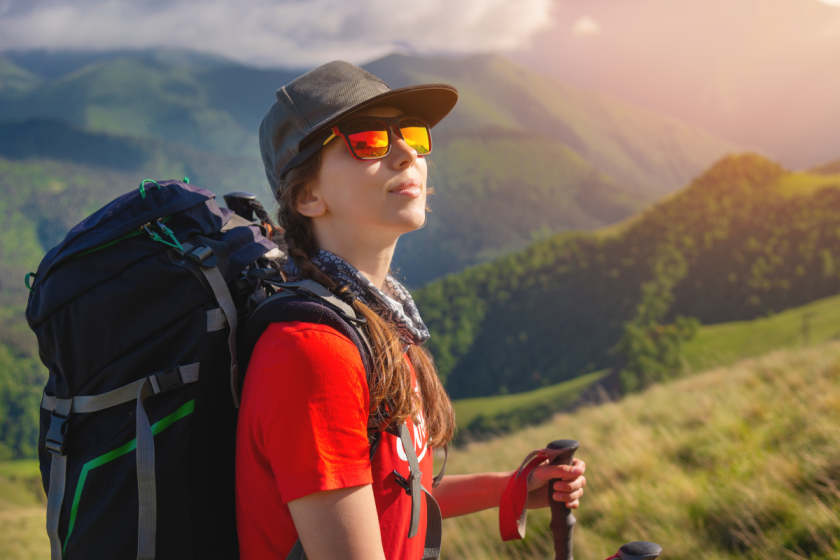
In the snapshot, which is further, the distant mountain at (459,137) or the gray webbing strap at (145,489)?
the distant mountain at (459,137)

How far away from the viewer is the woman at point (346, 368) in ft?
3.72

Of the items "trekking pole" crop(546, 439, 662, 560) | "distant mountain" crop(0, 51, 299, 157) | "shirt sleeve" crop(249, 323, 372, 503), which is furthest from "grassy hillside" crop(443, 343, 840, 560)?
"distant mountain" crop(0, 51, 299, 157)

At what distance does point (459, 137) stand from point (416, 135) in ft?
478

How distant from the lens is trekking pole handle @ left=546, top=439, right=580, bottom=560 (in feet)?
5.87

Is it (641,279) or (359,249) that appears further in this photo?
(641,279)

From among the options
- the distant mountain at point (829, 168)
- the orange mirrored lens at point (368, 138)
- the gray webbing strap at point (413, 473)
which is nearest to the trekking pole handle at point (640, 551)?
the gray webbing strap at point (413, 473)

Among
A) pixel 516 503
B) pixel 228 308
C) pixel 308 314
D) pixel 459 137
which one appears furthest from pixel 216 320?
pixel 459 137

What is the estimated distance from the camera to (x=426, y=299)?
85.8 m

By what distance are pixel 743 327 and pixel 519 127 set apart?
118m

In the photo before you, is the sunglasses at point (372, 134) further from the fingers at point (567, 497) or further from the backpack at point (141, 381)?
the fingers at point (567, 497)

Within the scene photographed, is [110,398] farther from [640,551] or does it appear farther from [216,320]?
[640,551]

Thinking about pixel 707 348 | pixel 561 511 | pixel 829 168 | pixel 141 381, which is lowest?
pixel 707 348

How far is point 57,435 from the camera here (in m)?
1.28

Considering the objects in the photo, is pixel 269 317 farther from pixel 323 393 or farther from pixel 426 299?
pixel 426 299
